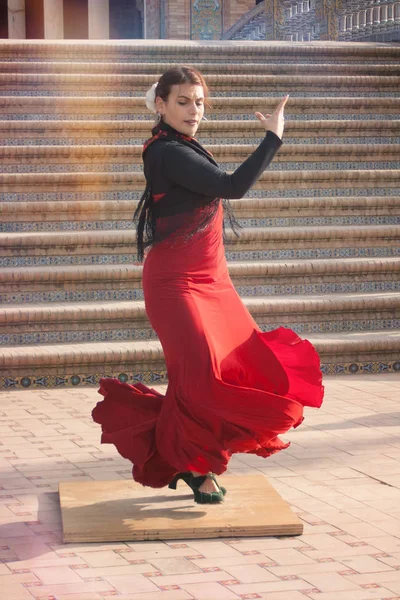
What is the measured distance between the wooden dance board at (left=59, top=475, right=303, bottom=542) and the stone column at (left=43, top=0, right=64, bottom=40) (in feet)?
52.0

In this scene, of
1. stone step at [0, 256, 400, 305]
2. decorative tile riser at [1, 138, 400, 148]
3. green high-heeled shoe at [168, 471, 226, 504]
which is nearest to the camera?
green high-heeled shoe at [168, 471, 226, 504]

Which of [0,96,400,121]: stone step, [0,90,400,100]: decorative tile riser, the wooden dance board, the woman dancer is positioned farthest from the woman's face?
[0,90,400,100]: decorative tile riser

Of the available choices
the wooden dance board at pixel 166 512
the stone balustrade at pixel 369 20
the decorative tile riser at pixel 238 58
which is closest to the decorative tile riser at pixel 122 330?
the wooden dance board at pixel 166 512

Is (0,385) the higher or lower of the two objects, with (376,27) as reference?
lower

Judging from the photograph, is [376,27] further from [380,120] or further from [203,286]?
[203,286]

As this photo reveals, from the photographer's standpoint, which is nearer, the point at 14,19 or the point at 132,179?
the point at 132,179

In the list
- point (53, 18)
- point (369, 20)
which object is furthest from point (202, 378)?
point (53, 18)

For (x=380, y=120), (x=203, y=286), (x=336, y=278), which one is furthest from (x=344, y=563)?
(x=380, y=120)

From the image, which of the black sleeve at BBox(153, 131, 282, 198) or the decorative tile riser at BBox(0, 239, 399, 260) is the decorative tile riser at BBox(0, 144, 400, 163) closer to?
the decorative tile riser at BBox(0, 239, 399, 260)

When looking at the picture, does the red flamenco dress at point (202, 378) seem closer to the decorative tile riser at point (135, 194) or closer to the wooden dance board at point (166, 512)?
the wooden dance board at point (166, 512)

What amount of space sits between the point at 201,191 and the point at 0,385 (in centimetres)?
351

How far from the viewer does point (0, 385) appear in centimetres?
752

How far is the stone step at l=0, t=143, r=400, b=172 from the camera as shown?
32.6ft

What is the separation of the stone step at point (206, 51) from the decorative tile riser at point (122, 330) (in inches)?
200
